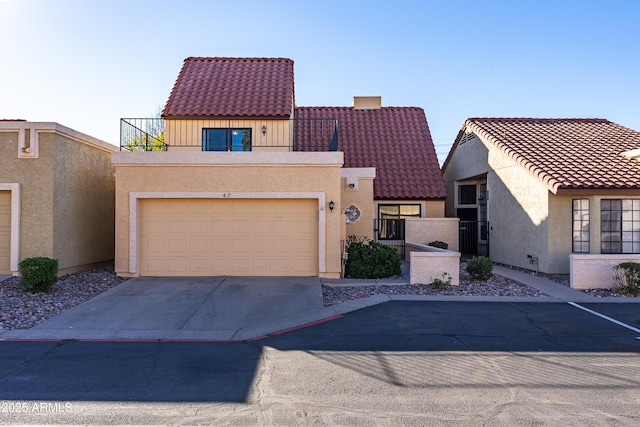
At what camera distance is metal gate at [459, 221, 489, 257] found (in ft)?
59.4

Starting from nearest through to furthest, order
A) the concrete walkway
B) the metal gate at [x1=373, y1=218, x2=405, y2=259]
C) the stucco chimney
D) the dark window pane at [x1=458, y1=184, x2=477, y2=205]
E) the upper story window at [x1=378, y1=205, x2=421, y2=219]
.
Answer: the concrete walkway → the metal gate at [x1=373, y1=218, x2=405, y2=259] → the upper story window at [x1=378, y1=205, x2=421, y2=219] → the dark window pane at [x1=458, y1=184, x2=477, y2=205] → the stucco chimney

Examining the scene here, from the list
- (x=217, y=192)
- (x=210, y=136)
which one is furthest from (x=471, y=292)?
(x=210, y=136)

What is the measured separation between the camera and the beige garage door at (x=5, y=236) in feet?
38.8

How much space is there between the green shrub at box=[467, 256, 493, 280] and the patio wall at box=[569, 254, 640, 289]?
2075 mm

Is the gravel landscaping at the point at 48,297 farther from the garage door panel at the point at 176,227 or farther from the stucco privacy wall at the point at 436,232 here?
the stucco privacy wall at the point at 436,232

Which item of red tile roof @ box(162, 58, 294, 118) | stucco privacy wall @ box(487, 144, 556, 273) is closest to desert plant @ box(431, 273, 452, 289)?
stucco privacy wall @ box(487, 144, 556, 273)

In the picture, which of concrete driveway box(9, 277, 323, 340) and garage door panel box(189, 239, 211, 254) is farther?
garage door panel box(189, 239, 211, 254)

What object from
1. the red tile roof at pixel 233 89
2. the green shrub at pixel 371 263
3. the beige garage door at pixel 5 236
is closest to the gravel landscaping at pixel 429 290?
the green shrub at pixel 371 263

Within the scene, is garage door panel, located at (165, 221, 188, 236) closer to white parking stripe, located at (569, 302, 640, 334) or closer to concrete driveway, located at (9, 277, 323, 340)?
concrete driveway, located at (9, 277, 323, 340)

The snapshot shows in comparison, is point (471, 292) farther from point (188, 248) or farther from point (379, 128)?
point (379, 128)

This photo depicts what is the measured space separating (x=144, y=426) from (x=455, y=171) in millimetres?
19221

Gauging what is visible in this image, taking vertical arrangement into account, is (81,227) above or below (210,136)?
below

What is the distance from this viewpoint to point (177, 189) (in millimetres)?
12266

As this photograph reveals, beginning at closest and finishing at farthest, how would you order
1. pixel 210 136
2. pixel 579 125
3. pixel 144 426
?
pixel 144 426, pixel 210 136, pixel 579 125
